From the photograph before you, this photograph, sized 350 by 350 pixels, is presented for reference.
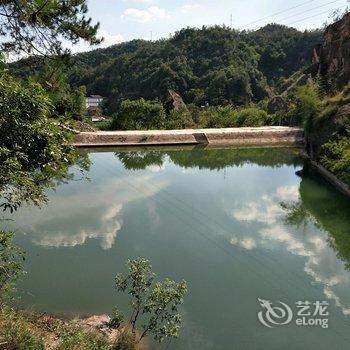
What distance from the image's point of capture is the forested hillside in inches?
2336

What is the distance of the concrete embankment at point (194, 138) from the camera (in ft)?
90.5

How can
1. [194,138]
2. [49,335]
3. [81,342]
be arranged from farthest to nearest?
[194,138] < [49,335] < [81,342]

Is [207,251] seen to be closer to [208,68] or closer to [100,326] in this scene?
[100,326]

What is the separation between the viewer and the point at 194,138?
2880cm

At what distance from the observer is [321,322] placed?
295 inches

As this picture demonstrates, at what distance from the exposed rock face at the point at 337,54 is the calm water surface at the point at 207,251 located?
18713mm

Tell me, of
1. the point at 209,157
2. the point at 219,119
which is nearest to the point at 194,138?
the point at 209,157

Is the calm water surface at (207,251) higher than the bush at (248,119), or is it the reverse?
the bush at (248,119)

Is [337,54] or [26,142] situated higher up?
[337,54]

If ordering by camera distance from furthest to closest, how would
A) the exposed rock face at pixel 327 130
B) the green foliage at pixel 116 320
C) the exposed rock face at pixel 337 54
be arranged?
the exposed rock face at pixel 337 54
the exposed rock face at pixel 327 130
the green foliage at pixel 116 320

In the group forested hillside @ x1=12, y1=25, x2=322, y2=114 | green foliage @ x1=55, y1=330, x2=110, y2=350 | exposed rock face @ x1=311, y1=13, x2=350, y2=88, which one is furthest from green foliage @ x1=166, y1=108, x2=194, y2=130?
green foliage @ x1=55, y1=330, x2=110, y2=350
